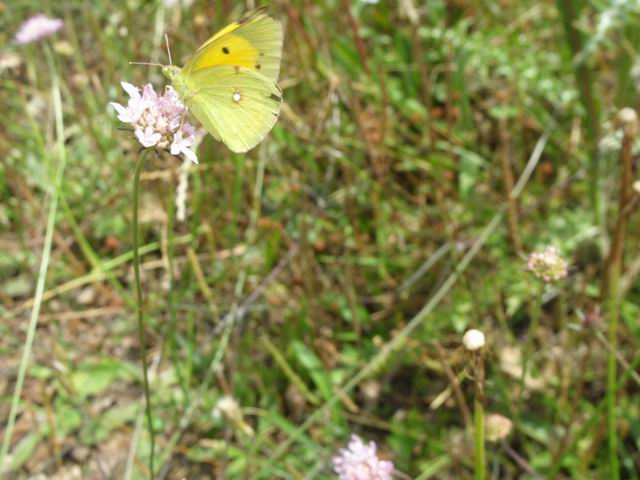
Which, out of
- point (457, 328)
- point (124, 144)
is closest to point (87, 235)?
point (124, 144)

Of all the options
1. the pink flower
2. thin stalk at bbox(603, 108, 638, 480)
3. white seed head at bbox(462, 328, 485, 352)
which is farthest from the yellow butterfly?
the pink flower

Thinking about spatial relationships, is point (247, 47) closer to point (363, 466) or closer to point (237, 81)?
point (237, 81)

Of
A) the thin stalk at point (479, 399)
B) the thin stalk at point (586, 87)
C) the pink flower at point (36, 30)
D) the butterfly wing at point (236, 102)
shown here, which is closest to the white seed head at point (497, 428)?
the thin stalk at point (479, 399)

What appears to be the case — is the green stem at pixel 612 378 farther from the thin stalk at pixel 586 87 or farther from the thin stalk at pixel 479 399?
the thin stalk at pixel 586 87

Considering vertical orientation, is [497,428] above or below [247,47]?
below

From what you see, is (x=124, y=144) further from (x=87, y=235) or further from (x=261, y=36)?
(x=261, y=36)

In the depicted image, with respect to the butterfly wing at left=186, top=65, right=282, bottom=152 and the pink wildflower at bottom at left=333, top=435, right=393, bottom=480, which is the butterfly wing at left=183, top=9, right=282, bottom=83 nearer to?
the butterfly wing at left=186, top=65, right=282, bottom=152

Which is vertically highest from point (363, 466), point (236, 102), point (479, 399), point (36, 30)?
point (36, 30)

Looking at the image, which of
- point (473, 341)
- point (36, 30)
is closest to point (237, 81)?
point (473, 341)
